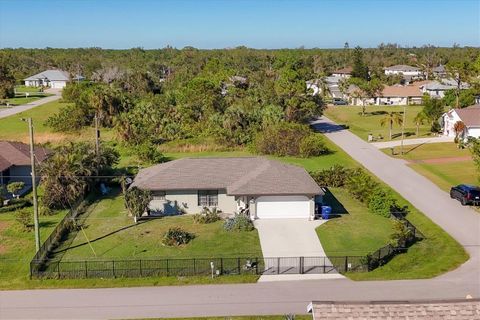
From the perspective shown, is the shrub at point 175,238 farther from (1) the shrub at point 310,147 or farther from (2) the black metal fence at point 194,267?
(1) the shrub at point 310,147

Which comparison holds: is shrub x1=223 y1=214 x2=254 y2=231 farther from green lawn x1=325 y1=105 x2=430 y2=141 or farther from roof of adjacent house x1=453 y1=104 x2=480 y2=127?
roof of adjacent house x1=453 y1=104 x2=480 y2=127

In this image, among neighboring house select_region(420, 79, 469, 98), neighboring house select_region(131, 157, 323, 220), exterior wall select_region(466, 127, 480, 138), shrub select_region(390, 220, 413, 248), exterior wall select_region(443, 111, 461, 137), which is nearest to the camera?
shrub select_region(390, 220, 413, 248)

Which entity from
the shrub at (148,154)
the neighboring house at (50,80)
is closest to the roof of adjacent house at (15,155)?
the shrub at (148,154)

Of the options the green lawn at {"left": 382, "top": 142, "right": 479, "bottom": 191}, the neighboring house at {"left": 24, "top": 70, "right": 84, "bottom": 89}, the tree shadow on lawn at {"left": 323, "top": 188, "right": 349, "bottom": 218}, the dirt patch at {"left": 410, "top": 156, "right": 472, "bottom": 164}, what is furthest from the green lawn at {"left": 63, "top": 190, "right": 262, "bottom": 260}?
the neighboring house at {"left": 24, "top": 70, "right": 84, "bottom": 89}

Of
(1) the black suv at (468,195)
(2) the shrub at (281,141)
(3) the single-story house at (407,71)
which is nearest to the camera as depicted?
(1) the black suv at (468,195)

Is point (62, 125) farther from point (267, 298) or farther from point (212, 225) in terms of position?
point (267, 298)

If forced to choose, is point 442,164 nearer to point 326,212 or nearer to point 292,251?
point 326,212

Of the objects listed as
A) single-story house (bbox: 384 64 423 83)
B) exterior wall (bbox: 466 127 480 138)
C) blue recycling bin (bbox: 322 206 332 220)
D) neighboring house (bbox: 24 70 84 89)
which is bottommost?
blue recycling bin (bbox: 322 206 332 220)

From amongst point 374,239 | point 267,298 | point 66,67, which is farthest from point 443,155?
point 66,67
